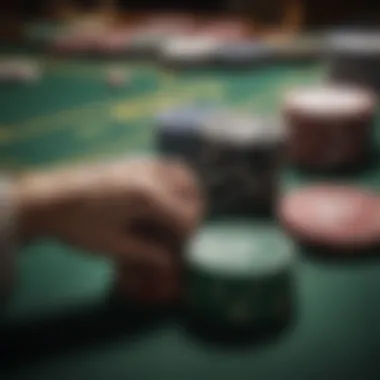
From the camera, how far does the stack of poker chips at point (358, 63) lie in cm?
156

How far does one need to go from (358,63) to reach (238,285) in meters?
0.89

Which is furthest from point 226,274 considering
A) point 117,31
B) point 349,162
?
point 117,31

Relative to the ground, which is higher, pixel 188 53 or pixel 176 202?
pixel 188 53

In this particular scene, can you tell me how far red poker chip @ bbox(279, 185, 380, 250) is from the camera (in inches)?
38.3

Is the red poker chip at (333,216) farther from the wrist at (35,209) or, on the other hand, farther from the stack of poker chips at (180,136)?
the wrist at (35,209)

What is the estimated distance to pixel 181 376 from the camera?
0.76 m

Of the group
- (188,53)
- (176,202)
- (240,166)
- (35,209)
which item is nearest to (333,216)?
(240,166)

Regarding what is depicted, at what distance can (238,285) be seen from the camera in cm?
78

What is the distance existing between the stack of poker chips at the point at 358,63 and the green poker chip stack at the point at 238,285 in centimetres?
79

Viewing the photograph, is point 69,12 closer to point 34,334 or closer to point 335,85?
point 335,85

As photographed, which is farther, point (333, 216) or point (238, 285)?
point (333, 216)

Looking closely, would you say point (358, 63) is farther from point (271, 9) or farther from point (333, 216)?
point (333, 216)

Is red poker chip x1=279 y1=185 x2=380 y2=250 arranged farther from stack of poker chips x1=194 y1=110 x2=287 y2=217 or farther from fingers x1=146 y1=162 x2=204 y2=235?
fingers x1=146 y1=162 x2=204 y2=235

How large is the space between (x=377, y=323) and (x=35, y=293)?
34 cm
